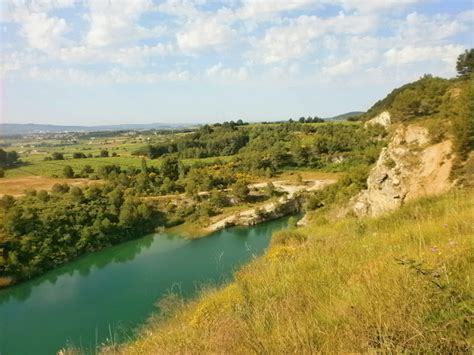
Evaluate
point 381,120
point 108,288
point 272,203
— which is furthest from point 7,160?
point 381,120

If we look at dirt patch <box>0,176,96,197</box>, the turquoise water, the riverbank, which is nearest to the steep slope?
the turquoise water

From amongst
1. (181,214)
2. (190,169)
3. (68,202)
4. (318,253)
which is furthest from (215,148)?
(318,253)

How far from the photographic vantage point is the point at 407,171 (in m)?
25.5

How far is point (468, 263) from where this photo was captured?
3234mm

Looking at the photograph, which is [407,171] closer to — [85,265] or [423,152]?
[423,152]

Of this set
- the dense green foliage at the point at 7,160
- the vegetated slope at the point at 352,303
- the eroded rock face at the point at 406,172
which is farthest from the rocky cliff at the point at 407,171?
the dense green foliage at the point at 7,160

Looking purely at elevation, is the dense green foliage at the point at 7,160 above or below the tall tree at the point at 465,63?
below

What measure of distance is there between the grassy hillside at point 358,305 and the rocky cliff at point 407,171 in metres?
17.1

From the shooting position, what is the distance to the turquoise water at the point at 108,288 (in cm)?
2152

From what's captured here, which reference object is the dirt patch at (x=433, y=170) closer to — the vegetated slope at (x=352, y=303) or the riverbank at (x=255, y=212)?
the vegetated slope at (x=352, y=303)

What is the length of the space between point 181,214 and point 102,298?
67.3 ft

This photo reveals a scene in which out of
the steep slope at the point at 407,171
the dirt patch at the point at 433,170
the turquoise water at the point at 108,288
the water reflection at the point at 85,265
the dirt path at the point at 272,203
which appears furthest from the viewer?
the dirt path at the point at 272,203

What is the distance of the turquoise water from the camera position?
2152 centimetres

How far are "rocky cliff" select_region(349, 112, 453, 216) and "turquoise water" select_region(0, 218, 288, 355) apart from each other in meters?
8.83
